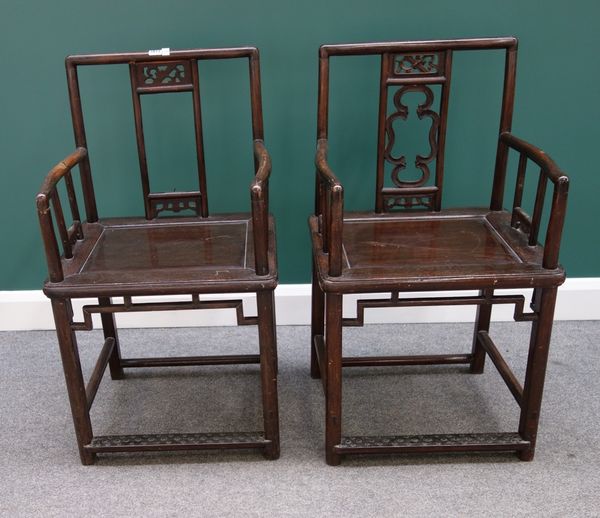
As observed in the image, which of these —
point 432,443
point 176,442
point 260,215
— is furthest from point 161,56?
point 432,443

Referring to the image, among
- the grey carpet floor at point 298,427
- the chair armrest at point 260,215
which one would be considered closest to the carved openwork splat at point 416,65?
the chair armrest at point 260,215

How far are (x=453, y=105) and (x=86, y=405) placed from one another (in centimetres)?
121

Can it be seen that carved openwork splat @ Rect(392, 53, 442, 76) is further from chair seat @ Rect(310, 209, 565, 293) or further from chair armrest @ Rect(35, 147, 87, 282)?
chair armrest @ Rect(35, 147, 87, 282)

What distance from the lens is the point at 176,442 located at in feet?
4.71

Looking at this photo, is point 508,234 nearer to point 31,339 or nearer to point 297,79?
point 297,79

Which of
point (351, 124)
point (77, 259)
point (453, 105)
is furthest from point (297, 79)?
point (77, 259)

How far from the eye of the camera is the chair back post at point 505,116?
57.5 inches

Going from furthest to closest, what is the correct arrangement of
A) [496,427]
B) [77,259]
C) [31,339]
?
[31,339] → [496,427] → [77,259]

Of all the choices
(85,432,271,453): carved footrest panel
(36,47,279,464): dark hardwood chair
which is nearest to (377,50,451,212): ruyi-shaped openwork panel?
(36,47,279,464): dark hardwood chair

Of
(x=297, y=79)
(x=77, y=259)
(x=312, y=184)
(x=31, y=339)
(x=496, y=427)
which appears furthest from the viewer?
(x=31, y=339)

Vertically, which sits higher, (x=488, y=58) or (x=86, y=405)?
(x=488, y=58)

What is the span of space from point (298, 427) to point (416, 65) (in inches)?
36.5

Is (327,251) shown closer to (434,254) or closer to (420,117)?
(434,254)

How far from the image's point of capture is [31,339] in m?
1.97
